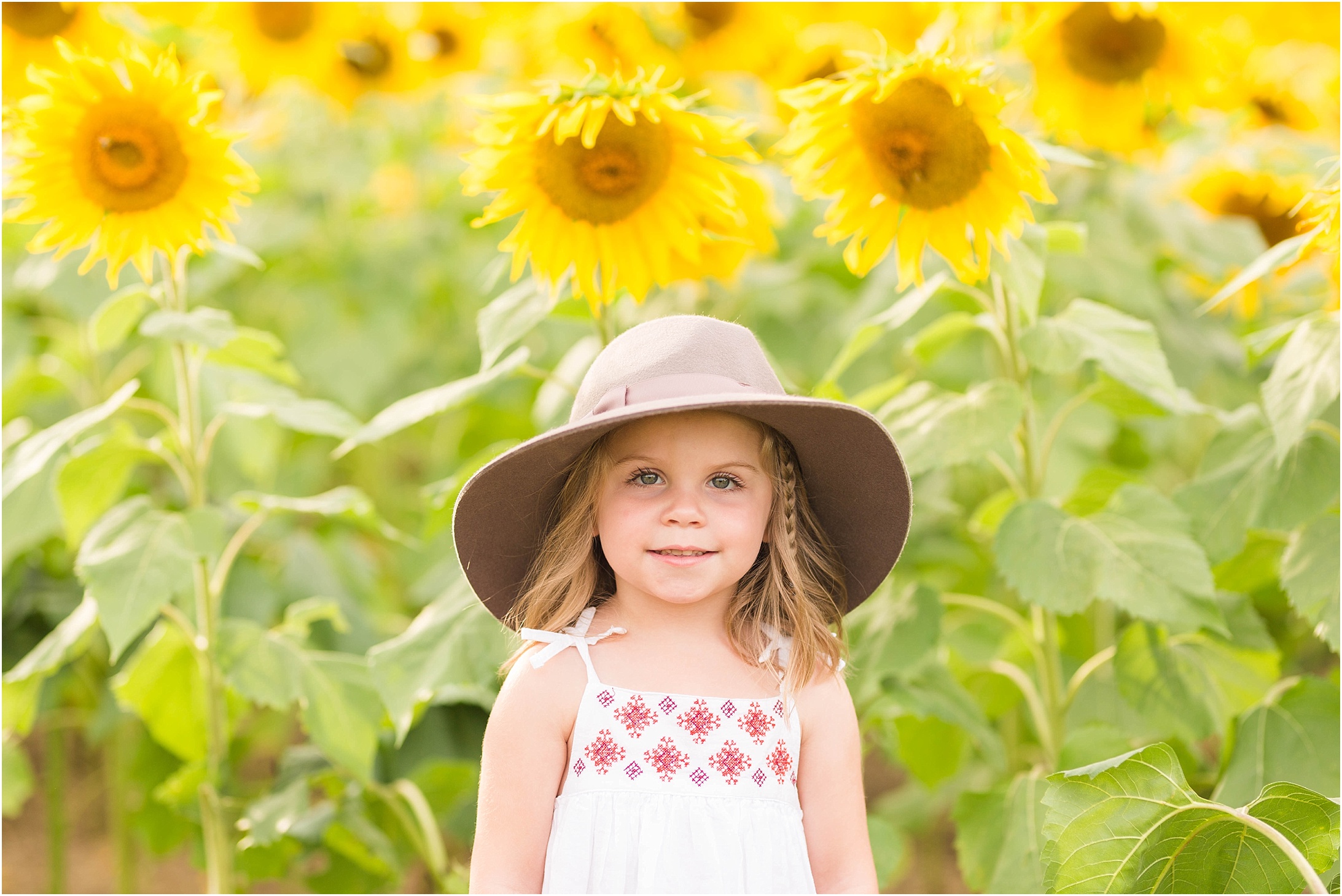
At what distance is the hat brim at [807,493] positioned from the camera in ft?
5.12

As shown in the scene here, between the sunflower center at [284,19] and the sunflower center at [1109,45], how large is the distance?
7.28 feet

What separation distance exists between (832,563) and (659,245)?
0.58 meters

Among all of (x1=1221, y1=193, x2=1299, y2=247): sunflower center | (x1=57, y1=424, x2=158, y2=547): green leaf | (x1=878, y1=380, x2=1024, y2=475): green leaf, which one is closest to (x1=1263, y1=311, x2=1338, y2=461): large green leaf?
(x1=878, y1=380, x2=1024, y2=475): green leaf

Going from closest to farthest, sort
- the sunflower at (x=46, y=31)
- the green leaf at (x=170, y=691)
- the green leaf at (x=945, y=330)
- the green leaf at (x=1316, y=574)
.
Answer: the green leaf at (x=1316, y=574) → the green leaf at (x=945, y=330) → the green leaf at (x=170, y=691) → the sunflower at (x=46, y=31)

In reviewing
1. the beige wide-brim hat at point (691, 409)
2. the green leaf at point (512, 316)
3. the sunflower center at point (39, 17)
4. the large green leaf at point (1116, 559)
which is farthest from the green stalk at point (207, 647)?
the large green leaf at point (1116, 559)

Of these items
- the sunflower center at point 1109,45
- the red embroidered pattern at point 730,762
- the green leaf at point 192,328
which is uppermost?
the sunflower center at point 1109,45

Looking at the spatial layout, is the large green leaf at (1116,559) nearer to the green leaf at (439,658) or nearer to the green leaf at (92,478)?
the green leaf at (439,658)

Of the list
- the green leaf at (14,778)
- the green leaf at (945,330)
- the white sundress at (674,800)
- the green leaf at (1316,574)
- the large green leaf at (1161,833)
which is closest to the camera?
the white sundress at (674,800)

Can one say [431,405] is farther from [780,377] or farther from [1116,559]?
[1116,559]

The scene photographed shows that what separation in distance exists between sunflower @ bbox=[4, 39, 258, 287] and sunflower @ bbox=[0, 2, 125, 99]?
2.49 ft

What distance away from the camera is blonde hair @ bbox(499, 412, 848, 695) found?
158 cm

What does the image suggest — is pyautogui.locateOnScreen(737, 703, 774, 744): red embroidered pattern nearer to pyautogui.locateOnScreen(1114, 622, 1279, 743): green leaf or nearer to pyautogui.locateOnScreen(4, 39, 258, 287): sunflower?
pyautogui.locateOnScreen(1114, 622, 1279, 743): green leaf

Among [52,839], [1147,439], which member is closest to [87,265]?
[52,839]

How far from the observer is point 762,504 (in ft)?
5.13
